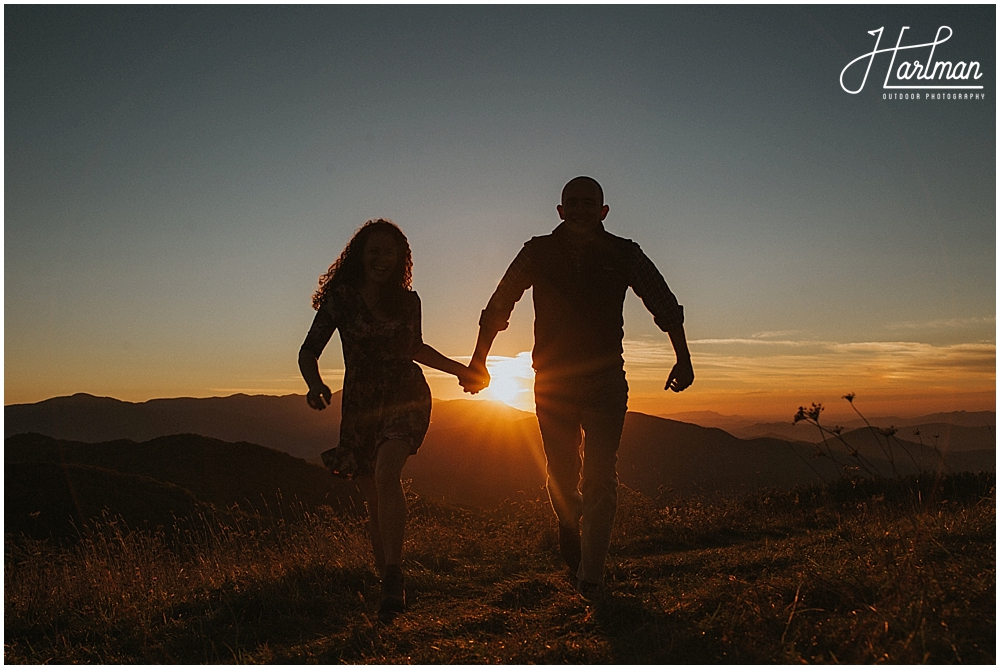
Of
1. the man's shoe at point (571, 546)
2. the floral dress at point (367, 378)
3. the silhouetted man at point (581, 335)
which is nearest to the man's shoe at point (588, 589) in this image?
the silhouetted man at point (581, 335)

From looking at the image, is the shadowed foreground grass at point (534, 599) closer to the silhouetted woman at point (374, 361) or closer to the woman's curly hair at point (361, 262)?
the silhouetted woman at point (374, 361)

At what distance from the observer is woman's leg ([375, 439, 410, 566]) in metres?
4.60

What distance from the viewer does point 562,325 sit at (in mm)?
5246

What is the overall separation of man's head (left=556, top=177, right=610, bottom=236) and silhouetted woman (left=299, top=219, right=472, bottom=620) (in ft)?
3.87

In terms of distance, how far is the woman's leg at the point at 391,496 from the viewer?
460 centimetres

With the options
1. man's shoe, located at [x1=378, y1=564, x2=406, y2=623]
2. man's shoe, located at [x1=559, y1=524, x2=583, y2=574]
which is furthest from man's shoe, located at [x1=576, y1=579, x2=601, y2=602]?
man's shoe, located at [x1=378, y1=564, x2=406, y2=623]

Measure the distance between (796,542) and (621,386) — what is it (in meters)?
2.34

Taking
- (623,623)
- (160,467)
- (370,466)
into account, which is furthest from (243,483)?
(623,623)

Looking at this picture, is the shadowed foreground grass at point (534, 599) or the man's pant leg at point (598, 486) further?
the man's pant leg at point (598, 486)

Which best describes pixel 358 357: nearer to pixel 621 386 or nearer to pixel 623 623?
pixel 621 386

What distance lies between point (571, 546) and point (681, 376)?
1430mm

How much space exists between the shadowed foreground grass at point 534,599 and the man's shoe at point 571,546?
0.19 meters

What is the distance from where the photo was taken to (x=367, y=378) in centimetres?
504

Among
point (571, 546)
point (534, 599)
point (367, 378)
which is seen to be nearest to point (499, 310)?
point (367, 378)
